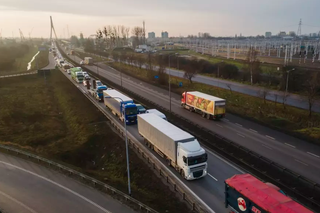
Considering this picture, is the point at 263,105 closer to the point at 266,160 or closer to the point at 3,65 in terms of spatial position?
the point at 266,160

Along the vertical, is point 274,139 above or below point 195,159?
below

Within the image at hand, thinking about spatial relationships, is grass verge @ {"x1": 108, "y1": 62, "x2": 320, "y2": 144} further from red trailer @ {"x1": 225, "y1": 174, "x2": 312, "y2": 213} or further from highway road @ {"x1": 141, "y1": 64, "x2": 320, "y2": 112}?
red trailer @ {"x1": 225, "y1": 174, "x2": 312, "y2": 213}

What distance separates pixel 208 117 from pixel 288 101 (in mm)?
16308

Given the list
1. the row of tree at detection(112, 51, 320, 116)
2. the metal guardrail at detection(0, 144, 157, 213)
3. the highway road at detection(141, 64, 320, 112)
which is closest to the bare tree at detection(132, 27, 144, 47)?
the row of tree at detection(112, 51, 320, 116)

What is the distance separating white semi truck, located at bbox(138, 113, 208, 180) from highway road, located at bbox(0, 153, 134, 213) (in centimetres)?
577

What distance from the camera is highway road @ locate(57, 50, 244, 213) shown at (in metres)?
18.1

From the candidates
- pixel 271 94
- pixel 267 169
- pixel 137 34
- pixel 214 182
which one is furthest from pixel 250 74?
pixel 137 34

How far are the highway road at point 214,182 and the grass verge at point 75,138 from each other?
1.97 metres

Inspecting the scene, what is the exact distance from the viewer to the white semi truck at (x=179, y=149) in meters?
20.1

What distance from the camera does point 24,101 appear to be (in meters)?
53.4

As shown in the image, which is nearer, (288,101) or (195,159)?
(195,159)

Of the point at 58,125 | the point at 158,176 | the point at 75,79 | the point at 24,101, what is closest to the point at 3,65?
the point at 75,79

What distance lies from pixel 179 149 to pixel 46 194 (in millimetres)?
11208

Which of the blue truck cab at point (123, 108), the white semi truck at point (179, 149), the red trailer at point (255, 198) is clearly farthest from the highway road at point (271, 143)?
the red trailer at point (255, 198)
